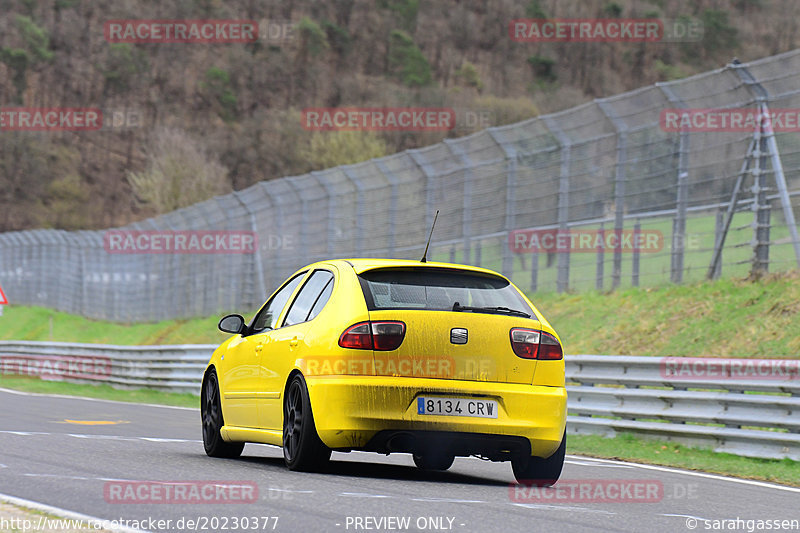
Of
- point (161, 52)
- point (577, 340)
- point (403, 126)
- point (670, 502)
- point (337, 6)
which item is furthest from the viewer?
point (337, 6)

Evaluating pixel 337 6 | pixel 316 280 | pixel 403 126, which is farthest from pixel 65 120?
pixel 316 280

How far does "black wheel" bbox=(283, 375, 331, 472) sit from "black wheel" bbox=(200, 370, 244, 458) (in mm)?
1470

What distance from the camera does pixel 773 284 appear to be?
16.3 metres

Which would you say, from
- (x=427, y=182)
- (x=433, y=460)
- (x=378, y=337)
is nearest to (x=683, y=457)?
(x=433, y=460)

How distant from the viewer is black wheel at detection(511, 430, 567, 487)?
8578mm

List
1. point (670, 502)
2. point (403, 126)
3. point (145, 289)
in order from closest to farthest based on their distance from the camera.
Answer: point (670, 502)
point (145, 289)
point (403, 126)

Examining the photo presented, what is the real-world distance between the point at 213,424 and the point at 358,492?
2.98m

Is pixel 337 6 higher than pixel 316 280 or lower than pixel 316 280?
higher

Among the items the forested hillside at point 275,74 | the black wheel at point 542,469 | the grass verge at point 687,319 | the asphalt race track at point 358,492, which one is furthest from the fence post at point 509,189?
Answer: the forested hillside at point 275,74

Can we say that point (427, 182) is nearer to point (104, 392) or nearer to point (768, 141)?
point (104, 392)

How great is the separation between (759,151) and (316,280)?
31.6ft

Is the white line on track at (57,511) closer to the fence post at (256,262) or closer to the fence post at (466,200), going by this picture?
the fence post at (466,200)

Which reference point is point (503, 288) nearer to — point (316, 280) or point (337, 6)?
→ point (316, 280)

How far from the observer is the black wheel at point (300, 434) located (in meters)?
8.19
